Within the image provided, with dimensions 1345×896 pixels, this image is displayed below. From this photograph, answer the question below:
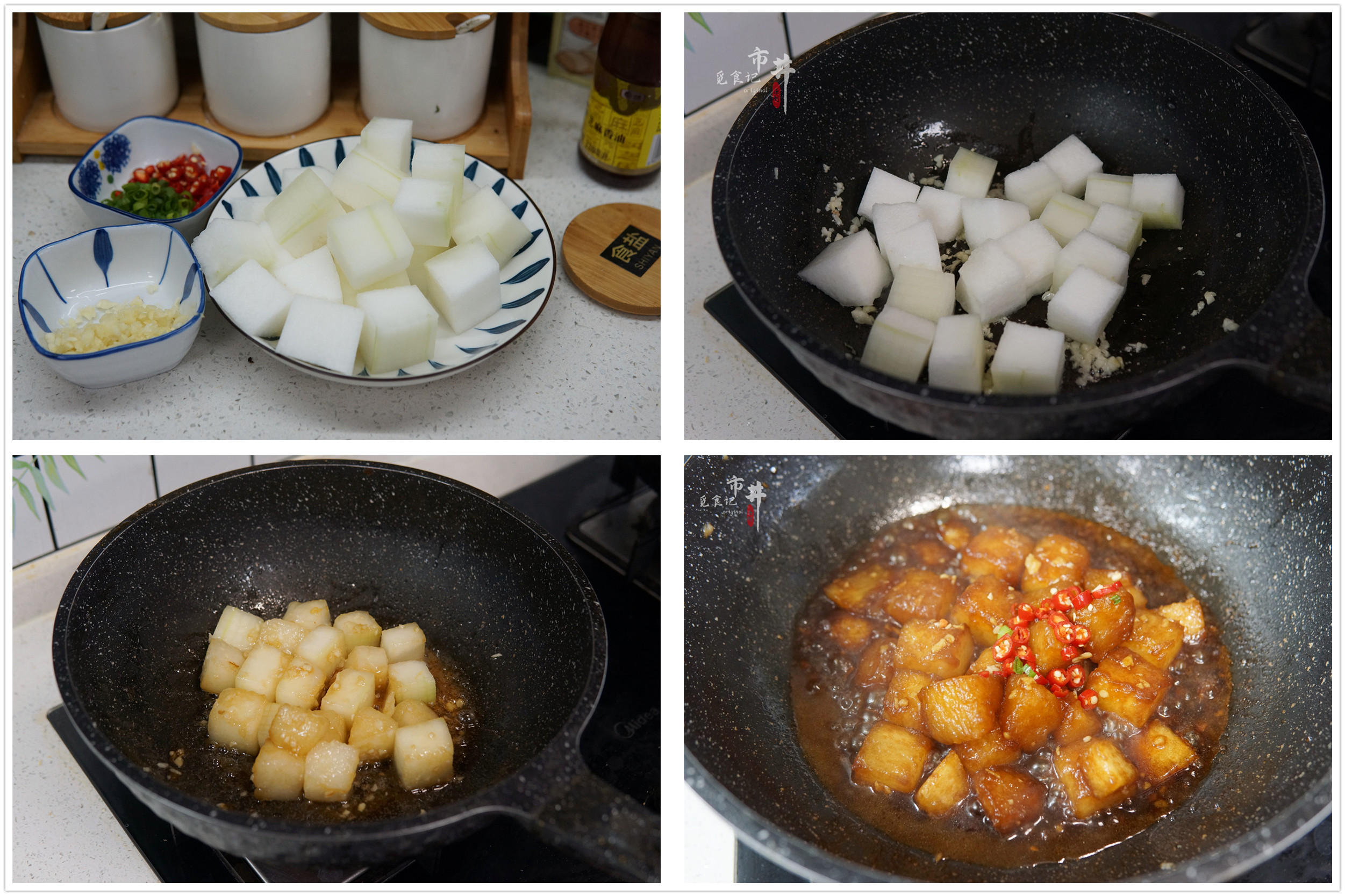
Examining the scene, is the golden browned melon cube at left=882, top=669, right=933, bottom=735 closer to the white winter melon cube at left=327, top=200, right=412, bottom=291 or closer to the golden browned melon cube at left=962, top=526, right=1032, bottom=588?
the golden browned melon cube at left=962, top=526, right=1032, bottom=588

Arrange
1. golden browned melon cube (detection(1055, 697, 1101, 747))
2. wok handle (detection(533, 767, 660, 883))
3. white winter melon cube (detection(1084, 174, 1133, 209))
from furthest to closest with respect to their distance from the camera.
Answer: white winter melon cube (detection(1084, 174, 1133, 209)) < golden browned melon cube (detection(1055, 697, 1101, 747)) < wok handle (detection(533, 767, 660, 883))

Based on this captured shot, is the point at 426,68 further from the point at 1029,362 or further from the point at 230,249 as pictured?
the point at 1029,362

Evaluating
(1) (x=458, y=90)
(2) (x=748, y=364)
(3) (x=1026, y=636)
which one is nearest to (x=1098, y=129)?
(2) (x=748, y=364)

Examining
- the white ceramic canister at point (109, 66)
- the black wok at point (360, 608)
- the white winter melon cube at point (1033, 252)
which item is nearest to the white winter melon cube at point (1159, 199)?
the white winter melon cube at point (1033, 252)

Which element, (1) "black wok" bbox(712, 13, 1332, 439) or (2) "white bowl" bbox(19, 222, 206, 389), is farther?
(2) "white bowl" bbox(19, 222, 206, 389)

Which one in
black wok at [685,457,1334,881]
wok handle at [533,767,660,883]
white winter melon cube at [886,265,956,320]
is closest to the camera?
wok handle at [533,767,660,883]

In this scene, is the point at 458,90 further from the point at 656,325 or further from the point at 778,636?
the point at 778,636

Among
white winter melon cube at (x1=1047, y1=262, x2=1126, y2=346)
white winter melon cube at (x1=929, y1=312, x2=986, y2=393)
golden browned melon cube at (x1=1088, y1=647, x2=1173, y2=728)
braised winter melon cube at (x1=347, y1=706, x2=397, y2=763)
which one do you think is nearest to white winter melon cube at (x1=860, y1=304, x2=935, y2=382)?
white winter melon cube at (x1=929, y1=312, x2=986, y2=393)

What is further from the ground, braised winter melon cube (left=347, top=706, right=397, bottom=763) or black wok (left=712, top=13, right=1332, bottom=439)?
black wok (left=712, top=13, right=1332, bottom=439)

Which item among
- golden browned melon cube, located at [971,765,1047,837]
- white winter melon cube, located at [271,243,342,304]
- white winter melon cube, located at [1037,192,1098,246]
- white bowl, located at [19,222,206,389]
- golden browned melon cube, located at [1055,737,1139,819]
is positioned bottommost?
golden browned melon cube, located at [971,765,1047,837]
